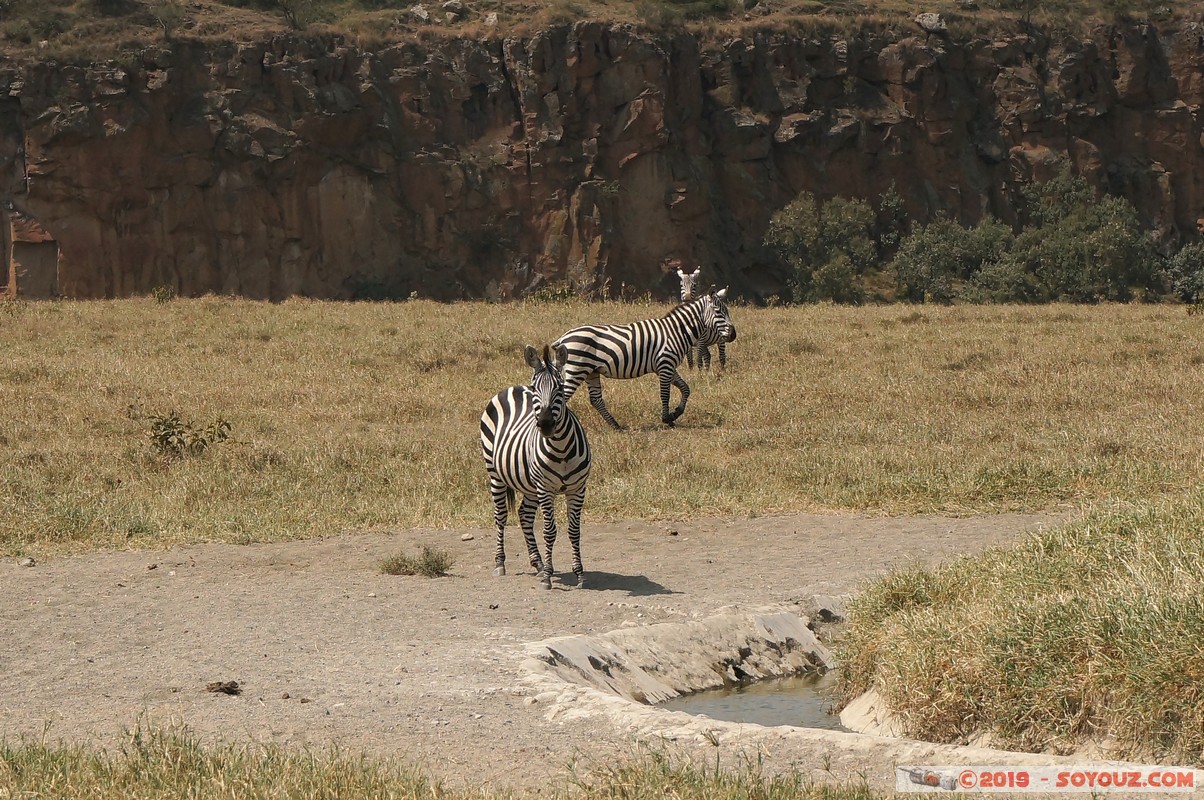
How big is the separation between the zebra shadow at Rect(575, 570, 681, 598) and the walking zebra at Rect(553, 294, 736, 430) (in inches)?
310

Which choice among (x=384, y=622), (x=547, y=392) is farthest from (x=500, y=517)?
(x=384, y=622)

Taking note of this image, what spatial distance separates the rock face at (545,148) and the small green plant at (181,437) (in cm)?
3244

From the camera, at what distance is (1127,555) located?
313 inches

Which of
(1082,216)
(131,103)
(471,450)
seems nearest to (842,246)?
(1082,216)

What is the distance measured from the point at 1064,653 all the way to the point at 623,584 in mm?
4314

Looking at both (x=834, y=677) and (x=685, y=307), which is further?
(x=685, y=307)

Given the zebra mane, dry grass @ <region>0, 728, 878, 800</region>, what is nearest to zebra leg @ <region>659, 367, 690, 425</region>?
the zebra mane

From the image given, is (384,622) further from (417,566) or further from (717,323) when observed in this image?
(717,323)

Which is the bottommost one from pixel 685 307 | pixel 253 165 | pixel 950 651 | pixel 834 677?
pixel 834 677

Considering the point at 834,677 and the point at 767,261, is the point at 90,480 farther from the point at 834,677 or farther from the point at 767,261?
the point at 767,261

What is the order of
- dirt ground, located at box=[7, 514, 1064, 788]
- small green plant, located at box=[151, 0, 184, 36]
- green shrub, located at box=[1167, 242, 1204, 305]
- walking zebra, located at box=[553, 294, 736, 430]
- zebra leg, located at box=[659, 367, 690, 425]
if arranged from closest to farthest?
dirt ground, located at box=[7, 514, 1064, 788], zebra leg, located at box=[659, 367, 690, 425], walking zebra, located at box=[553, 294, 736, 430], small green plant, located at box=[151, 0, 184, 36], green shrub, located at box=[1167, 242, 1204, 305]

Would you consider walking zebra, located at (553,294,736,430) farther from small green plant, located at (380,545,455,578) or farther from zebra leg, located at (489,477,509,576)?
small green plant, located at (380,545,455,578)

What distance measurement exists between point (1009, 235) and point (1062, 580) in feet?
141

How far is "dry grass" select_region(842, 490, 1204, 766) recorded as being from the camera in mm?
6309
